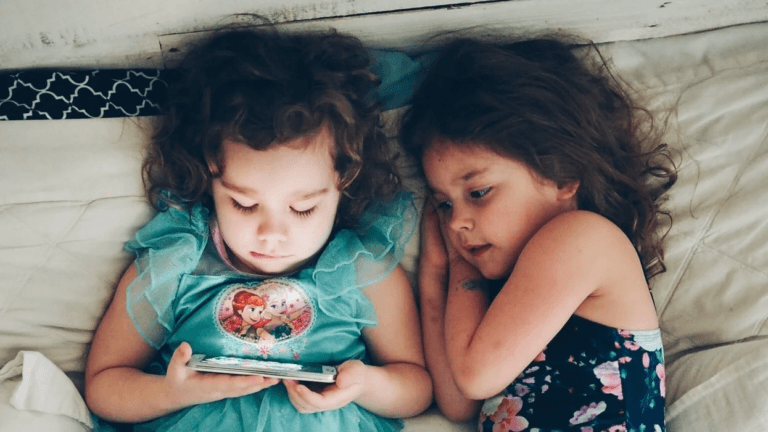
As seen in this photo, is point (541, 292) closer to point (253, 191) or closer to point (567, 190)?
point (567, 190)

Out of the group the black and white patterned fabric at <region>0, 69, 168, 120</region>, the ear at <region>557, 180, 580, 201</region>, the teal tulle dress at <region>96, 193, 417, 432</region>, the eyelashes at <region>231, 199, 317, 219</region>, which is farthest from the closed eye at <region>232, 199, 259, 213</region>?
the ear at <region>557, 180, 580, 201</region>

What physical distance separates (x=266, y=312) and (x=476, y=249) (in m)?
0.36

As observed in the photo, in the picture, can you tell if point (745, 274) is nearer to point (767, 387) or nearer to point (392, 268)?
point (767, 387)

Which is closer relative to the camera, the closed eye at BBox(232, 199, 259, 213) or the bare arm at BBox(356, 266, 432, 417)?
the closed eye at BBox(232, 199, 259, 213)

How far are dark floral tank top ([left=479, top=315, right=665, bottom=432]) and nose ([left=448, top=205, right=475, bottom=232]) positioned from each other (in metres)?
0.22

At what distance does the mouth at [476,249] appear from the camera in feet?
3.60

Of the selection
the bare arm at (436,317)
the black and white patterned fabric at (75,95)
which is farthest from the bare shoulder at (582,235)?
the black and white patterned fabric at (75,95)

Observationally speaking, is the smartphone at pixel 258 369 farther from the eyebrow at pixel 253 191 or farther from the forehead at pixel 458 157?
the forehead at pixel 458 157

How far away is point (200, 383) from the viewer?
981 millimetres

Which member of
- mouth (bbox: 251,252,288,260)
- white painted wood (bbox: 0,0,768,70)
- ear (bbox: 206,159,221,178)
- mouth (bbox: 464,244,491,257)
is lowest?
mouth (bbox: 464,244,491,257)

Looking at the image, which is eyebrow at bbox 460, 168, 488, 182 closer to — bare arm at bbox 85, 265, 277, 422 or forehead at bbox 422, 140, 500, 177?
forehead at bbox 422, 140, 500, 177

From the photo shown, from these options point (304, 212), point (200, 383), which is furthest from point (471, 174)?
point (200, 383)

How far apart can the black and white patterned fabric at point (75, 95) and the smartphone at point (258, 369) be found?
1.36 feet

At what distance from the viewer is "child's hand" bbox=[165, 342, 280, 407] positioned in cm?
96
